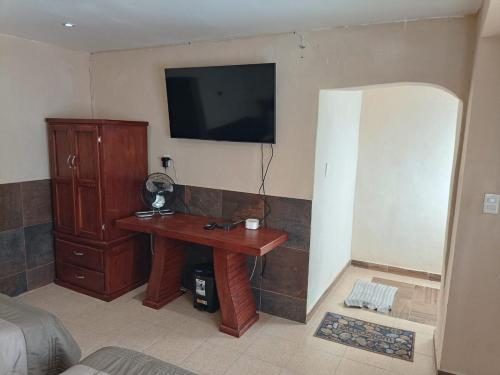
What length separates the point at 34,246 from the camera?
3584mm

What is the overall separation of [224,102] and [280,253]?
53.1 inches

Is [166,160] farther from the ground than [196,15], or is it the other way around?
[196,15]

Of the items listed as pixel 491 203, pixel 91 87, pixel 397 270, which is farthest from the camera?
pixel 397 270

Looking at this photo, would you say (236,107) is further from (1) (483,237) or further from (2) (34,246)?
(2) (34,246)

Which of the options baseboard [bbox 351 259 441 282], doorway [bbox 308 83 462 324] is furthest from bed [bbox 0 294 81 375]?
baseboard [bbox 351 259 441 282]

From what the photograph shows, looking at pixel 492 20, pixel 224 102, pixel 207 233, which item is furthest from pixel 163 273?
pixel 492 20

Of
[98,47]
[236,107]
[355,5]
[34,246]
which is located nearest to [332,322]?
[236,107]

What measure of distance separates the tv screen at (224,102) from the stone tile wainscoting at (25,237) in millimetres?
1515

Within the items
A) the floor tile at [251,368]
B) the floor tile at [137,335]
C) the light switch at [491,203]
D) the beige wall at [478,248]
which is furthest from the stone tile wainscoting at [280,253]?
the light switch at [491,203]

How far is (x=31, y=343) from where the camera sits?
185cm

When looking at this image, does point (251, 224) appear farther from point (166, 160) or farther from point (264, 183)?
point (166, 160)

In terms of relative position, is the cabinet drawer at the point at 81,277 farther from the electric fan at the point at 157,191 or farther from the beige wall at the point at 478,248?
the beige wall at the point at 478,248

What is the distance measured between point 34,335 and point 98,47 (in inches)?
110

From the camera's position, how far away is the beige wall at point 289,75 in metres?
2.47
